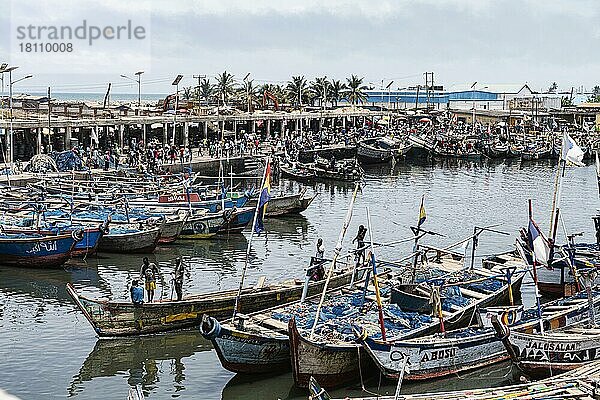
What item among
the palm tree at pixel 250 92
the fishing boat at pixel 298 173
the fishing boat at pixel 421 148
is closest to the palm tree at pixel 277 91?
the palm tree at pixel 250 92

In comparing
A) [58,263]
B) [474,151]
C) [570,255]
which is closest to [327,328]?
[570,255]

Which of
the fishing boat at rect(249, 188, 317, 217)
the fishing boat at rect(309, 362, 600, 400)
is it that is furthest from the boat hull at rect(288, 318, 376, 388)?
the fishing boat at rect(249, 188, 317, 217)

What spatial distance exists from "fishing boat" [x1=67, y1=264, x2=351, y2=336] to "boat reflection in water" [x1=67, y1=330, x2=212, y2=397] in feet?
1.07

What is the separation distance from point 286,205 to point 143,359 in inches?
982

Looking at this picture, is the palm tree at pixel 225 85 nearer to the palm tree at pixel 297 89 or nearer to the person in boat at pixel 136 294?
the palm tree at pixel 297 89

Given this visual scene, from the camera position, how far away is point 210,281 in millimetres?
33250

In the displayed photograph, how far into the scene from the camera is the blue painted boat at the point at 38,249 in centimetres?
3262

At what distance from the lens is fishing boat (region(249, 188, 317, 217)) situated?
155 ft

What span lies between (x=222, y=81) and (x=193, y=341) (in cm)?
8649

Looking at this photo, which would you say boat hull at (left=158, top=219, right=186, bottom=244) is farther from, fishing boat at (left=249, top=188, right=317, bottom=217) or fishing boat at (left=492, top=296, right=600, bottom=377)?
fishing boat at (left=492, top=296, right=600, bottom=377)

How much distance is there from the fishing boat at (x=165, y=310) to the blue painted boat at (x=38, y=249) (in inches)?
329

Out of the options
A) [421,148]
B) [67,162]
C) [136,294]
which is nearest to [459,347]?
[136,294]

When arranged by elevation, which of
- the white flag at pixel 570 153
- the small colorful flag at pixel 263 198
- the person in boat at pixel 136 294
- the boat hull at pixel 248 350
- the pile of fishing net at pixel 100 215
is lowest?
the boat hull at pixel 248 350

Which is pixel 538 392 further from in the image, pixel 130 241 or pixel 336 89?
pixel 336 89
